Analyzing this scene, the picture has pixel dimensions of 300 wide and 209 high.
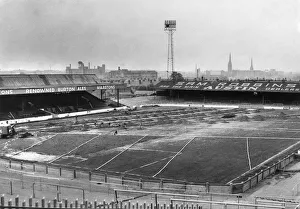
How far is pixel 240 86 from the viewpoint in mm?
114375

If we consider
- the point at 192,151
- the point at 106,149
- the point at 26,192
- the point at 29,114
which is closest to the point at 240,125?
the point at 192,151

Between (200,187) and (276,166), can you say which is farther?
(276,166)

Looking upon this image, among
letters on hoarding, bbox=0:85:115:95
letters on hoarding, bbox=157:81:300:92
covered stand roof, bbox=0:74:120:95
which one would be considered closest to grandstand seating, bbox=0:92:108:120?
covered stand roof, bbox=0:74:120:95

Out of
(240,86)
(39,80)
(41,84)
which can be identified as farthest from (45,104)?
(240,86)

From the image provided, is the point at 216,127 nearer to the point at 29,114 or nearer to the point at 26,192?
the point at 29,114

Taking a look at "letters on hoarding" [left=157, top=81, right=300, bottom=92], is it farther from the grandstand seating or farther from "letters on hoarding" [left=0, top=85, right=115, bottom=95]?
"letters on hoarding" [left=0, top=85, right=115, bottom=95]

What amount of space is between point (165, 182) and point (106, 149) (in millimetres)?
17012

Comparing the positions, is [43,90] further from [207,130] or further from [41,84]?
[207,130]

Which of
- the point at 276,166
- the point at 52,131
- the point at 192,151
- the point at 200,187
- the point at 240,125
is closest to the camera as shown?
the point at 200,187

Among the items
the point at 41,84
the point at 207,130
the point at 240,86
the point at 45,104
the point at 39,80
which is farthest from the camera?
the point at 240,86

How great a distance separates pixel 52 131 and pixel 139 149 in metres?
20.9

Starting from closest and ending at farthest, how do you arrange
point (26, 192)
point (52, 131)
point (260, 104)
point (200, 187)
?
point (26, 192) < point (200, 187) < point (52, 131) < point (260, 104)

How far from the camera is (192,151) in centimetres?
4481

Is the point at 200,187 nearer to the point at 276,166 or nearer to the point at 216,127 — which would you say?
the point at 276,166
